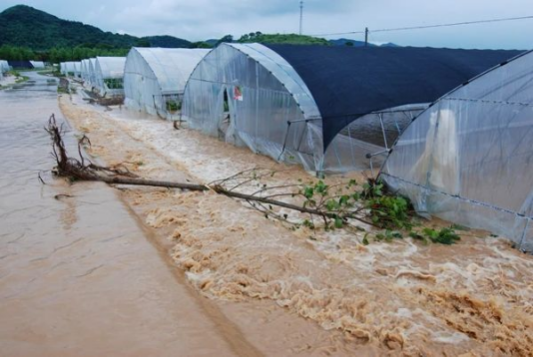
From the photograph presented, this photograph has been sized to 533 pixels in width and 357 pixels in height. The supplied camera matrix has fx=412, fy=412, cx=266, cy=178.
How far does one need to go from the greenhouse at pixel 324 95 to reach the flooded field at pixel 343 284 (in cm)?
344

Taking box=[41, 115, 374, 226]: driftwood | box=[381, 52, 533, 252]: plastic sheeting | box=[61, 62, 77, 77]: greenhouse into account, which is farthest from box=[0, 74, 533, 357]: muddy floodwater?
box=[61, 62, 77, 77]: greenhouse

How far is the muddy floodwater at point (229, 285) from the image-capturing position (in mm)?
4828

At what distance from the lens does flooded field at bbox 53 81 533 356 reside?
16.0 feet

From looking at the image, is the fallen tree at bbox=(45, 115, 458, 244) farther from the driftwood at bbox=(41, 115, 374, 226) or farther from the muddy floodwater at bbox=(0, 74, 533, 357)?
the muddy floodwater at bbox=(0, 74, 533, 357)

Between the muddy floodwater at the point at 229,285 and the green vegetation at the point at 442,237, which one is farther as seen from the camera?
the green vegetation at the point at 442,237

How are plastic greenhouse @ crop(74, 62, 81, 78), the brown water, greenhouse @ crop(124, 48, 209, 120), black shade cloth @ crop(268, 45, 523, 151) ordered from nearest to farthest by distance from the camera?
the brown water → black shade cloth @ crop(268, 45, 523, 151) → greenhouse @ crop(124, 48, 209, 120) → plastic greenhouse @ crop(74, 62, 81, 78)

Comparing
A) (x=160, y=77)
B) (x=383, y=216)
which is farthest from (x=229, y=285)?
A: (x=160, y=77)

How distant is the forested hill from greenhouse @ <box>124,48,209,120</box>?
281ft

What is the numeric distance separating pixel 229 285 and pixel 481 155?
515 cm

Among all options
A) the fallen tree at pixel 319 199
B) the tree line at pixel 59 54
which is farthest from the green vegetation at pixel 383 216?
A: the tree line at pixel 59 54

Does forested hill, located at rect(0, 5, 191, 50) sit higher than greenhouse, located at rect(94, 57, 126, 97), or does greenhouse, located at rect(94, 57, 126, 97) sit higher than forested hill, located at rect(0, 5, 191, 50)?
forested hill, located at rect(0, 5, 191, 50)

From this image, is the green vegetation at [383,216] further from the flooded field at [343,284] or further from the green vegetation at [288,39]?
the green vegetation at [288,39]

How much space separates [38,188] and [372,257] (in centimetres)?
852

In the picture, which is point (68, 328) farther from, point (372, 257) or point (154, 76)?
point (154, 76)
